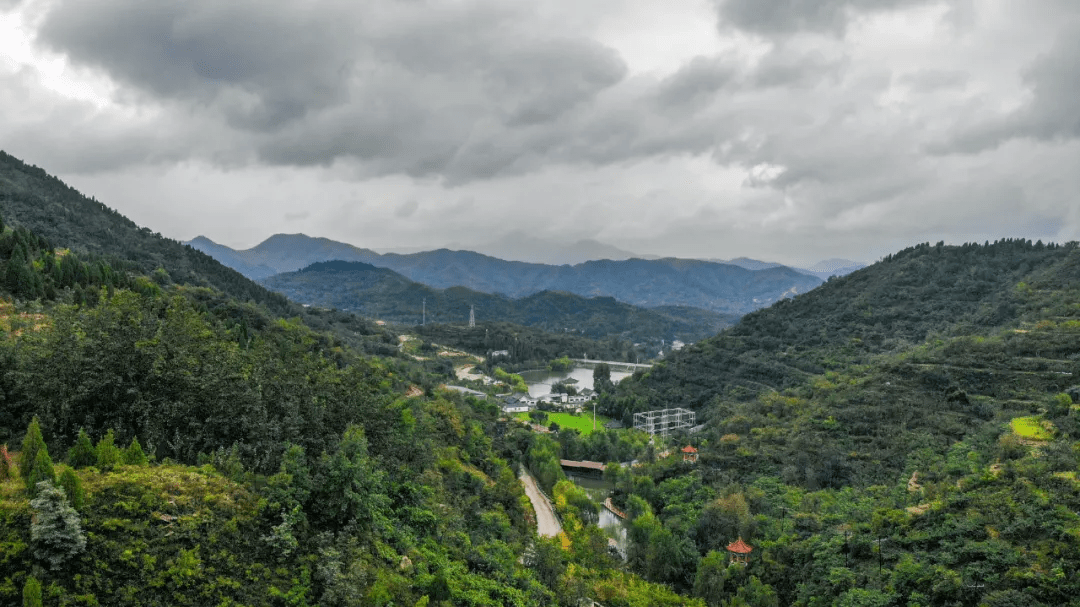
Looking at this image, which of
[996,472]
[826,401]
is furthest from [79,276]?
[826,401]

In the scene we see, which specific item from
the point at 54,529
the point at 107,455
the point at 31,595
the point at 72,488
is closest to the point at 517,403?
the point at 107,455

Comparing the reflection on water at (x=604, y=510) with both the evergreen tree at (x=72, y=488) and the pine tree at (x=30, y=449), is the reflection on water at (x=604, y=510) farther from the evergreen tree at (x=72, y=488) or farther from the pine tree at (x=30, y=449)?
the pine tree at (x=30, y=449)

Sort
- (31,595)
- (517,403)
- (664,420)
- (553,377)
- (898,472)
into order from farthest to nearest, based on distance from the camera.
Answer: (553,377), (517,403), (664,420), (898,472), (31,595)

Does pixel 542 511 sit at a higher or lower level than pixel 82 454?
lower

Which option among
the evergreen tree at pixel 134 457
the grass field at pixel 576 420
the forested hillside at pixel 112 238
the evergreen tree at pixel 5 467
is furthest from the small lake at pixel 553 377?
the evergreen tree at pixel 5 467

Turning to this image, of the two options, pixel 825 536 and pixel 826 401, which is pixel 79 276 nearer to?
pixel 825 536

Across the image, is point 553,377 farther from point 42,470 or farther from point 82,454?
point 42,470

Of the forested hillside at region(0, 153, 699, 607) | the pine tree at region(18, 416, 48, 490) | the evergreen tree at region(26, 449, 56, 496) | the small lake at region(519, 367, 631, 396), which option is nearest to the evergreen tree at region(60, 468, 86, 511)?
the forested hillside at region(0, 153, 699, 607)
